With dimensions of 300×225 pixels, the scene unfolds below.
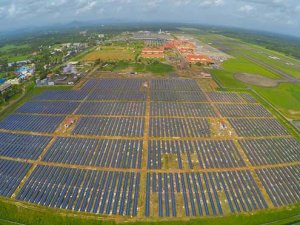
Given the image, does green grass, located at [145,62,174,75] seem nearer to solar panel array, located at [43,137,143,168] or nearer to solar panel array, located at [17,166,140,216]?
solar panel array, located at [43,137,143,168]

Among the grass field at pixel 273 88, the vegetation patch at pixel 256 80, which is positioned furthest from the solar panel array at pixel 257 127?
the vegetation patch at pixel 256 80

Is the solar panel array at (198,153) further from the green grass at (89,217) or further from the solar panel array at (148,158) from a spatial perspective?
the green grass at (89,217)

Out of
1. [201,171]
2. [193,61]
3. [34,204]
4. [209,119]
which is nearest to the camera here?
[34,204]

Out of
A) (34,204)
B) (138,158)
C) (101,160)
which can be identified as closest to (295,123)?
(138,158)

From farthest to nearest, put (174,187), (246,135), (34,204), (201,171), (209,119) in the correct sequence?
(209,119), (246,135), (201,171), (174,187), (34,204)

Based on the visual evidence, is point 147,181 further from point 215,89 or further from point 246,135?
point 215,89

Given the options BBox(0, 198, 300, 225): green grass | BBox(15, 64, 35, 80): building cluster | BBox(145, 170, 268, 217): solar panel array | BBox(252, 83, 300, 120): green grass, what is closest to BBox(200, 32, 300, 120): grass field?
BBox(252, 83, 300, 120): green grass

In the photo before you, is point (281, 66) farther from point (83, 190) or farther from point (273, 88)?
point (83, 190)

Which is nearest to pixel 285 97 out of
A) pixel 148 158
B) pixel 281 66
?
pixel 281 66
